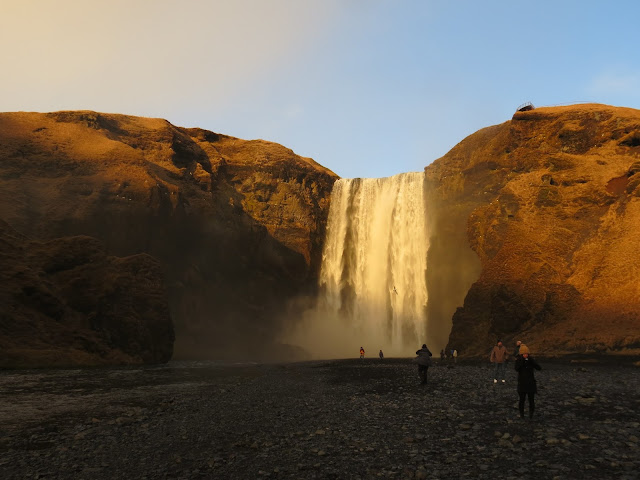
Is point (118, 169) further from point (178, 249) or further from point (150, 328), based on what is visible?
point (150, 328)

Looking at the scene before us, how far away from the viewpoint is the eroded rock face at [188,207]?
160 ft

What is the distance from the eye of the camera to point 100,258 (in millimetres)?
38375

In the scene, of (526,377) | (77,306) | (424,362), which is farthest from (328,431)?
(77,306)

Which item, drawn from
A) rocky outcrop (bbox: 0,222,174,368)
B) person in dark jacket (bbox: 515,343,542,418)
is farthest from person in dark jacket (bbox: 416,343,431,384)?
rocky outcrop (bbox: 0,222,174,368)

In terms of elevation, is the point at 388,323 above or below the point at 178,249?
below

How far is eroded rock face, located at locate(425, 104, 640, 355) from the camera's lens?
112 ft

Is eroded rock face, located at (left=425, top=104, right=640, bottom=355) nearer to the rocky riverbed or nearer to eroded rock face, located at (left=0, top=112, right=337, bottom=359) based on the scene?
the rocky riverbed

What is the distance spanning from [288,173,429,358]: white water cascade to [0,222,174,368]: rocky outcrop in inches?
1095

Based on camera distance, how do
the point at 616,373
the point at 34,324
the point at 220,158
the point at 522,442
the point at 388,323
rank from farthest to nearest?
the point at 220,158 < the point at 388,323 < the point at 34,324 < the point at 616,373 < the point at 522,442

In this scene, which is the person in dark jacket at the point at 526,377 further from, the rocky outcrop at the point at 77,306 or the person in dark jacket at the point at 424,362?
the rocky outcrop at the point at 77,306

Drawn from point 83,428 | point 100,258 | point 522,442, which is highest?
point 100,258

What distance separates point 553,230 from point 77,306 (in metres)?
39.5

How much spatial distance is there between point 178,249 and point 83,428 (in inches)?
1746

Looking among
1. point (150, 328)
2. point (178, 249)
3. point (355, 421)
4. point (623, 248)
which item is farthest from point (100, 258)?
point (623, 248)
